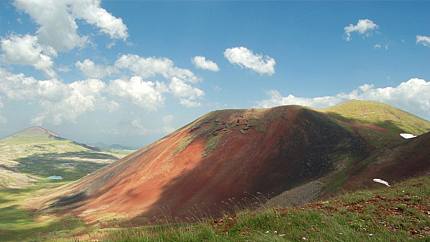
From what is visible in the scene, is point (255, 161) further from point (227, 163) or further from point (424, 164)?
point (424, 164)

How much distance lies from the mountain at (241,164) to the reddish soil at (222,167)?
0.19 m

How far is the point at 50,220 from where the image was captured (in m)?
80.9

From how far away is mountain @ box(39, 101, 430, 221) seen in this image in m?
66.1

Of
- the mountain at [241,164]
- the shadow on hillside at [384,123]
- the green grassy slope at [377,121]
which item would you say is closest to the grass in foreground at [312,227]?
the mountain at [241,164]

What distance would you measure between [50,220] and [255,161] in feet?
149

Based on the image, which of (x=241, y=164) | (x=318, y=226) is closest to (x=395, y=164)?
(x=241, y=164)

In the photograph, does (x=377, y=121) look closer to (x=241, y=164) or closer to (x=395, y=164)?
(x=241, y=164)

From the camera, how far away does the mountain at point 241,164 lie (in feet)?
217

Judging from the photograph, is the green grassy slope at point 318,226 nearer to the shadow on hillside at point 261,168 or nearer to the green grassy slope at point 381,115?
the shadow on hillside at point 261,168

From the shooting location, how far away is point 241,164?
76.9m

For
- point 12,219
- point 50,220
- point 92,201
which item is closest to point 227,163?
point 92,201

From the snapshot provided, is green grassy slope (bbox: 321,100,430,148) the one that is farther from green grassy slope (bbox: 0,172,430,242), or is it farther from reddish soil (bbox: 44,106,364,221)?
green grassy slope (bbox: 0,172,430,242)

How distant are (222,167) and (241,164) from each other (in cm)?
395

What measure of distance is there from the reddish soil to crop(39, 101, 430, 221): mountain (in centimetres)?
19
